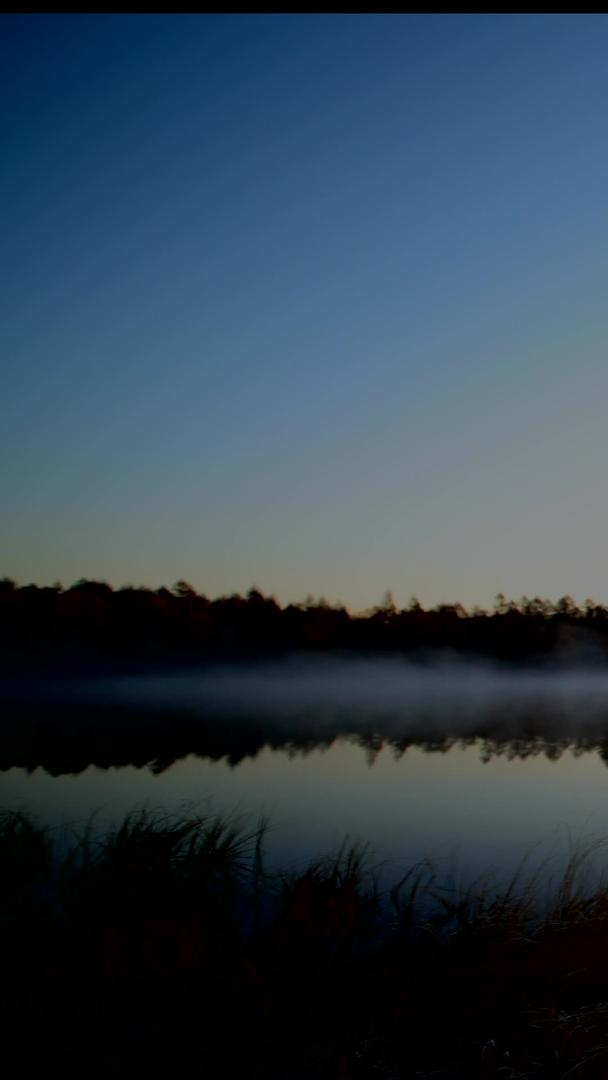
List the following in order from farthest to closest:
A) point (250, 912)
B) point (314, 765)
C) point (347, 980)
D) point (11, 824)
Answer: point (314, 765)
point (11, 824)
point (250, 912)
point (347, 980)

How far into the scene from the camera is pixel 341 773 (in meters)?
19.8

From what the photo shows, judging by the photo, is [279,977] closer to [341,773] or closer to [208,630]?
[341,773]

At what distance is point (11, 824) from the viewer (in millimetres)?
8766

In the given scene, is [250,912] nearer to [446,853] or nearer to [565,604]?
[446,853]

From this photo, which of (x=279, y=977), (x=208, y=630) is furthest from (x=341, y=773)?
(x=208, y=630)

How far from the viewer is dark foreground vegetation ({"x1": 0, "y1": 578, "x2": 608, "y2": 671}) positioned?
6694 centimetres

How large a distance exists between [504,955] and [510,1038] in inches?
45.1

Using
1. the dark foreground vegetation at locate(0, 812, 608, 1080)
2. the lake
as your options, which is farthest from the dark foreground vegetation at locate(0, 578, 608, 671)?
the dark foreground vegetation at locate(0, 812, 608, 1080)

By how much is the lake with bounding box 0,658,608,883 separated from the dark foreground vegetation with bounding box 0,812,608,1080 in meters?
2.40

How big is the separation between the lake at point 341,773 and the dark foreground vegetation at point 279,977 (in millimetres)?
2404

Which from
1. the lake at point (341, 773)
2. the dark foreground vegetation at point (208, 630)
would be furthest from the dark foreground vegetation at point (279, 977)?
the dark foreground vegetation at point (208, 630)

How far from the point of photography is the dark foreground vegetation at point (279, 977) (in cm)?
462

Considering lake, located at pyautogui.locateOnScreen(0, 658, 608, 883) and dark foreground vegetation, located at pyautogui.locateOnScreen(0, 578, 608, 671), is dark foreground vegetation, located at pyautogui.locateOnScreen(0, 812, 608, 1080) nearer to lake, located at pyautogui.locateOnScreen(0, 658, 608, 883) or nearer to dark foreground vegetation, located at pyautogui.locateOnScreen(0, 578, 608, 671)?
lake, located at pyautogui.locateOnScreen(0, 658, 608, 883)

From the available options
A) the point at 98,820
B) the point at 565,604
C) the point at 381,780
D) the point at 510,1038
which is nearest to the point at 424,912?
the point at 510,1038
